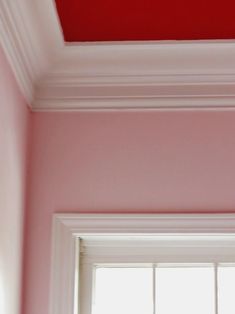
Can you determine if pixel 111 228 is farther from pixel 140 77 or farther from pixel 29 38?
pixel 29 38

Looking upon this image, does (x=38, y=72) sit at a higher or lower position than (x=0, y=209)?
higher

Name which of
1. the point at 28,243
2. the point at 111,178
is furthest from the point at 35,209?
the point at 111,178

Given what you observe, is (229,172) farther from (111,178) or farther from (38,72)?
(38,72)

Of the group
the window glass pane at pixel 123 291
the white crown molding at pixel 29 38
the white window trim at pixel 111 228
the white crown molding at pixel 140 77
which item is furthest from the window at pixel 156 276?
the white crown molding at pixel 29 38

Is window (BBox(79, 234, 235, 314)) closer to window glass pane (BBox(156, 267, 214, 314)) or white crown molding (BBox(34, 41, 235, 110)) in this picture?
window glass pane (BBox(156, 267, 214, 314))

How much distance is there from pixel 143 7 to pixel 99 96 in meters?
0.38

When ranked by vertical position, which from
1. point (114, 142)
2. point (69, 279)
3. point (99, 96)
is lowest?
point (69, 279)

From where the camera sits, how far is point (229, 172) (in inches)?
86.7

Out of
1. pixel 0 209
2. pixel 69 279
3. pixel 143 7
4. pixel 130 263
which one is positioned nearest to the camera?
pixel 0 209

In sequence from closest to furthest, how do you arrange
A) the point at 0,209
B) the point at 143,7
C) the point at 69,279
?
the point at 0,209 → the point at 143,7 → the point at 69,279

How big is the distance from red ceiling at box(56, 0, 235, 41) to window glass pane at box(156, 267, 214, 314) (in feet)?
2.43

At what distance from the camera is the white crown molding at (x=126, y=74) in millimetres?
2133

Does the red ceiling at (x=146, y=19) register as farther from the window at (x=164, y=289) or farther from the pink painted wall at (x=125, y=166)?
the window at (x=164, y=289)

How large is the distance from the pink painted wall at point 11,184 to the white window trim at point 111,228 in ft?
0.39
